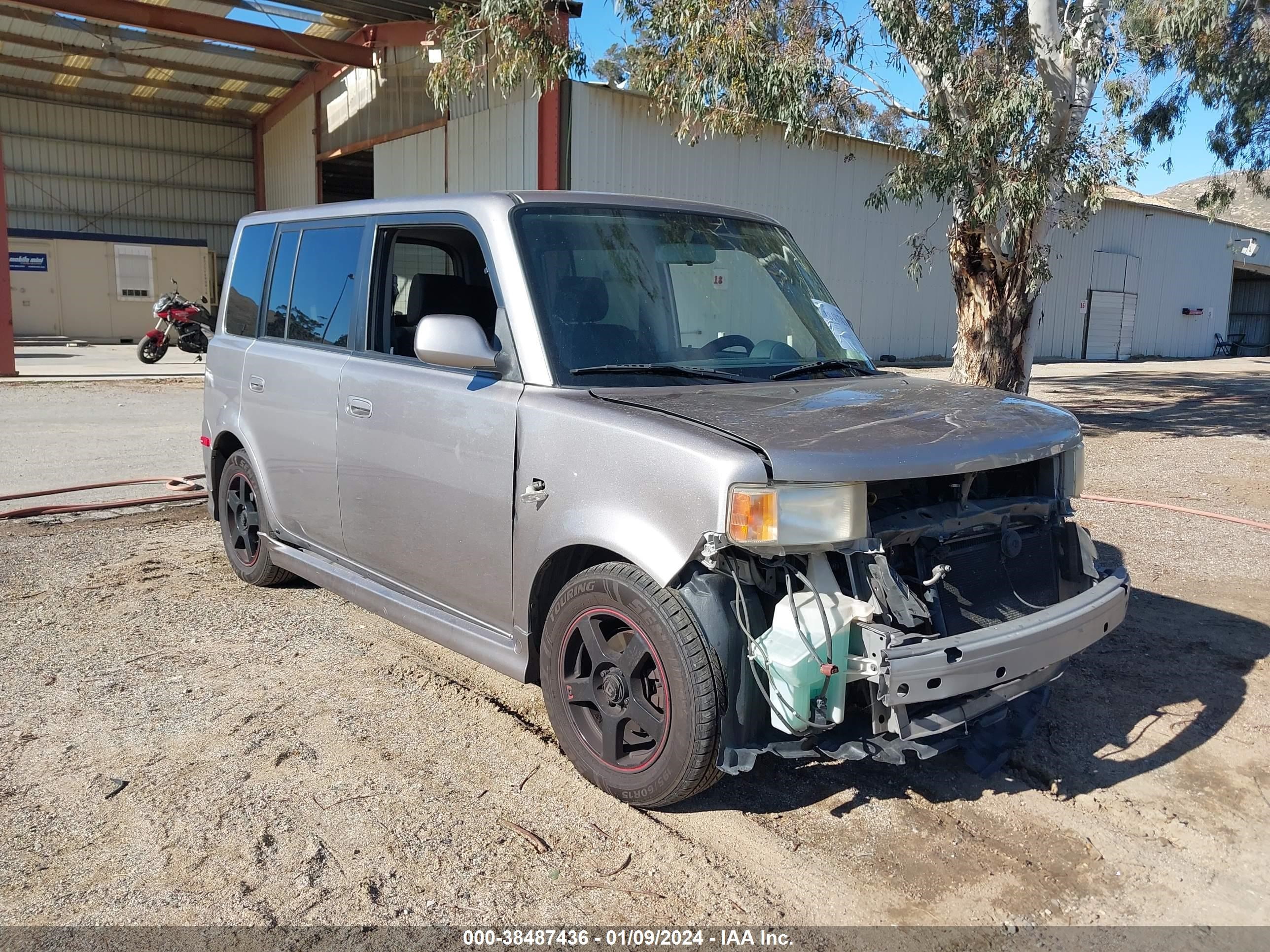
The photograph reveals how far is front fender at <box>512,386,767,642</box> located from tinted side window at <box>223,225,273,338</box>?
2505 mm

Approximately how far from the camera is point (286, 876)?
9.44 ft

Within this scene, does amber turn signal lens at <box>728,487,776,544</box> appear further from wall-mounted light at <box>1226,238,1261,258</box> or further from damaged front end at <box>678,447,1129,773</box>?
wall-mounted light at <box>1226,238,1261,258</box>

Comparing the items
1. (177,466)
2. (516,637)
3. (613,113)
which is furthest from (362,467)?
(613,113)

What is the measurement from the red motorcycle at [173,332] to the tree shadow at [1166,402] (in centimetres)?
1671

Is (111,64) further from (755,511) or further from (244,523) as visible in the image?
(755,511)

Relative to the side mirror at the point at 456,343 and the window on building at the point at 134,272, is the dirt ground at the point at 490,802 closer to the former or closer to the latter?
the side mirror at the point at 456,343

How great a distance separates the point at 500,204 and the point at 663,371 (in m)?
0.92

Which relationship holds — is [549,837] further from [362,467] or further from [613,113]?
[613,113]

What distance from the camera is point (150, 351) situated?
20250mm

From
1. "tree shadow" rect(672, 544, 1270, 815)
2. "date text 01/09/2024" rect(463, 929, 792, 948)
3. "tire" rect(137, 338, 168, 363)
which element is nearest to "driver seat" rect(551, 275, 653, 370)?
"tree shadow" rect(672, 544, 1270, 815)

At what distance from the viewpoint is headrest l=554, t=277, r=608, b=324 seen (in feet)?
12.1

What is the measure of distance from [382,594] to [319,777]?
97 cm

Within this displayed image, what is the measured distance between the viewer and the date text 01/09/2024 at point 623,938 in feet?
8.61

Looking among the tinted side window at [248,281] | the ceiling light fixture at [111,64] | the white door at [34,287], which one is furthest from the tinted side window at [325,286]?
the white door at [34,287]
